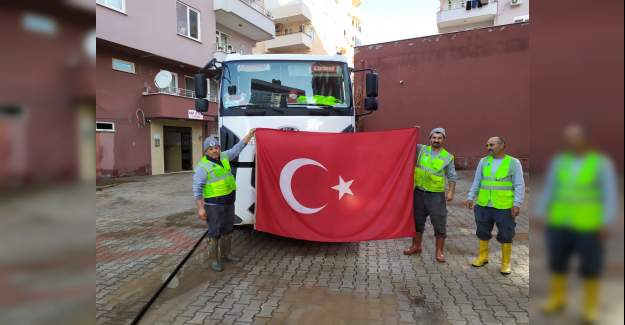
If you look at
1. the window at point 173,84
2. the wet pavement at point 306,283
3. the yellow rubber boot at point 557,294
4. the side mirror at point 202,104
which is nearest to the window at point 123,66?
the window at point 173,84

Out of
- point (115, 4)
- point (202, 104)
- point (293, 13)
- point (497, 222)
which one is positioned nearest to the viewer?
point (497, 222)

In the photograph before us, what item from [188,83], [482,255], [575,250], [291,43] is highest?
[291,43]

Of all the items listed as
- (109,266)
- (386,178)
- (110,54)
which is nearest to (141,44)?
(110,54)

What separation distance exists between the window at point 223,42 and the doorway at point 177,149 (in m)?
5.05

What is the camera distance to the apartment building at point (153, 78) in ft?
46.9

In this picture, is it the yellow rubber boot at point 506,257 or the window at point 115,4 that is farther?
the window at point 115,4

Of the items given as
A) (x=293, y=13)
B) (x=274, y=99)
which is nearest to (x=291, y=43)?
(x=293, y=13)

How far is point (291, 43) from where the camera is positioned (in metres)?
29.7

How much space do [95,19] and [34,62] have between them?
0.18 m

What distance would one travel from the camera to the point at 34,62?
75 cm

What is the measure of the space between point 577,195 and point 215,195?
441 centimetres

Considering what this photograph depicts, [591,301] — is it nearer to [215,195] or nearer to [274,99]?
[215,195]

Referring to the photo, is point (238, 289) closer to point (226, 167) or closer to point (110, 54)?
point (226, 167)

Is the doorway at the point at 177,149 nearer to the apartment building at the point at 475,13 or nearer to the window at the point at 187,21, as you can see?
the window at the point at 187,21
